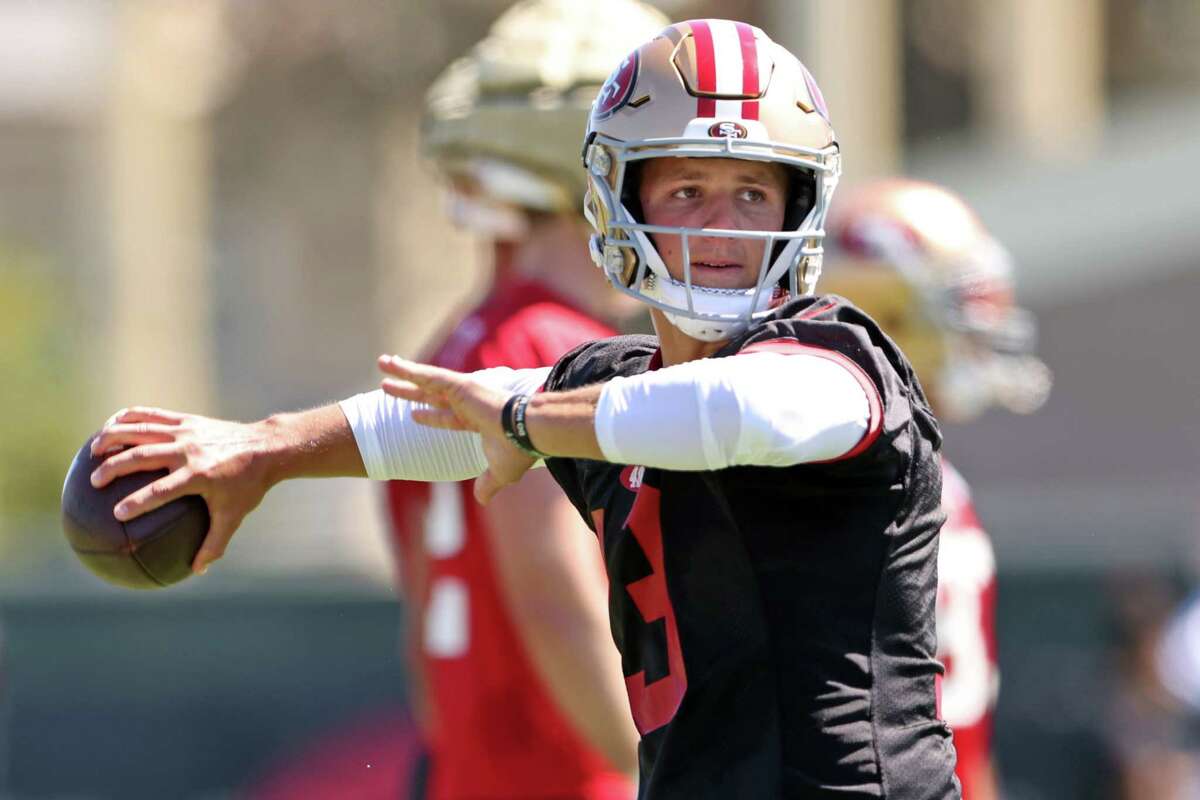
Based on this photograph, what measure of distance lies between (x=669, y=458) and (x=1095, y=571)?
6184 millimetres

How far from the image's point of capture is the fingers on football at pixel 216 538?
3.11 metres

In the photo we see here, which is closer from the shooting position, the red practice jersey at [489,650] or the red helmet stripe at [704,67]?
the red helmet stripe at [704,67]

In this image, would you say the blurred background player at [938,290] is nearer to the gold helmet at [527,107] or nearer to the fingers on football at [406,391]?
the gold helmet at [527,107]

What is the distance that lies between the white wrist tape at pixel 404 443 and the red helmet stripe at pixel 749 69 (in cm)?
57

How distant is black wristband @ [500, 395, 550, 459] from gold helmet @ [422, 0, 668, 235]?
Result: 178 cm

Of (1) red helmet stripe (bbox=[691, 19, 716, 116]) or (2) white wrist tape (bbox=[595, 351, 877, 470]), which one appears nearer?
(2) white wrist tape (bbox=[595, 351, 877, 470])

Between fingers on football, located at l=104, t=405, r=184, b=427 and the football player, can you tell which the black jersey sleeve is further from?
fingers on football, located at l=104, t=405, r=184, b=427

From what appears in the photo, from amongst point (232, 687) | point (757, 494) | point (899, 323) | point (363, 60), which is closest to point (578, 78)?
point (899, 323)

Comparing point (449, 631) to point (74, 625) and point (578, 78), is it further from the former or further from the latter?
point (74, 625)

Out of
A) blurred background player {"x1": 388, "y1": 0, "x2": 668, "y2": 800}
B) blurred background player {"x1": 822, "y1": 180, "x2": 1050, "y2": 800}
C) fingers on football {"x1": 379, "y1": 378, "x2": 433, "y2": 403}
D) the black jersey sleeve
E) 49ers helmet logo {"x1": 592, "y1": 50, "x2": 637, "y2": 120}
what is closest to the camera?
the black jersey sleeve

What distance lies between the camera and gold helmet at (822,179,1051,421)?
A: 514 cm

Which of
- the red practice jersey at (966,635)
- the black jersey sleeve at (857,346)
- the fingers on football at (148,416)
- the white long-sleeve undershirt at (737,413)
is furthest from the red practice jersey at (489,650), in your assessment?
the white long-sleeve undershirt at (737,413)

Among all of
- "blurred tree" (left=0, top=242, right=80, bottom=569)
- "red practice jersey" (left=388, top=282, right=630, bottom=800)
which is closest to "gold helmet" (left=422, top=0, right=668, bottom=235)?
"red practice jersey" (left=388, top=282, right=630, bottom=800)

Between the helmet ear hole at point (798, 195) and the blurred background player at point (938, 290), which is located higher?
the helmet ear hole at point (798, 195)
